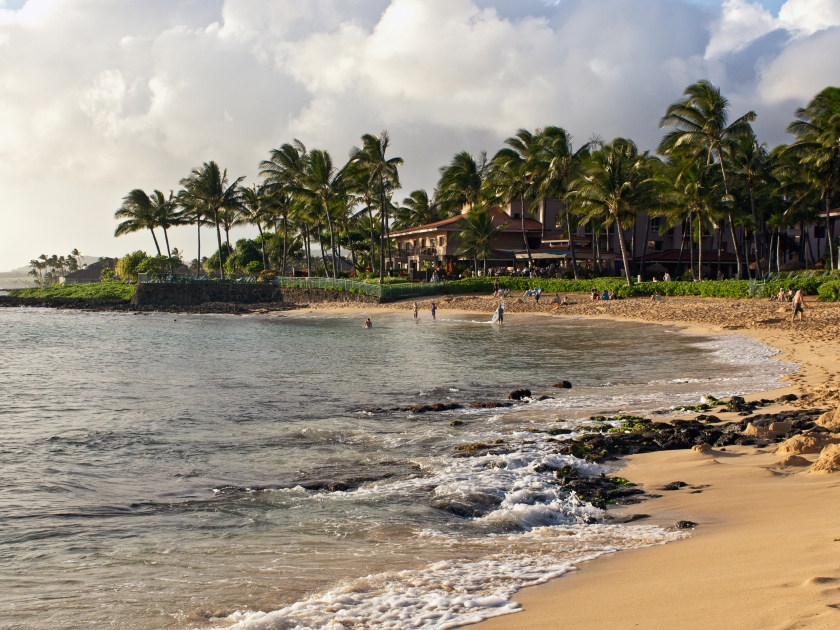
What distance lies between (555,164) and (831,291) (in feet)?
80.1

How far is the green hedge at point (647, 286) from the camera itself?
35.2m

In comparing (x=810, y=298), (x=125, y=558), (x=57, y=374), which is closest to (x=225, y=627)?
(x=125, y=558)

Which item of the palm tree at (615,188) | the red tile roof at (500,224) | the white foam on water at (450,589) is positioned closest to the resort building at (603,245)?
the red tile roof at (500,224)

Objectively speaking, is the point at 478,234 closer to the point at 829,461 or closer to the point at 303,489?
the point at 303,489

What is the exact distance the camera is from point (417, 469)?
34.0 ft

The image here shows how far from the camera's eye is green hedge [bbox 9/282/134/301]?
7706cm

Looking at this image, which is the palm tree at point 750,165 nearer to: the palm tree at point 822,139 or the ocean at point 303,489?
the palm tree at point 822,139

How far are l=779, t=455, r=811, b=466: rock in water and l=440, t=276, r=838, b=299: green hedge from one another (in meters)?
27.5

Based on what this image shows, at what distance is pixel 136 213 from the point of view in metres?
74.9

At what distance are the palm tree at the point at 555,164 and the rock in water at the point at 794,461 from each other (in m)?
44.2

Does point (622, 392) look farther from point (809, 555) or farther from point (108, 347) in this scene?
point (108, 347)

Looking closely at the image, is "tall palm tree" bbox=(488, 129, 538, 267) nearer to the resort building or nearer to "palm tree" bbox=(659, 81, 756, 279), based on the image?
the resort building

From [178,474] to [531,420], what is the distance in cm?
666

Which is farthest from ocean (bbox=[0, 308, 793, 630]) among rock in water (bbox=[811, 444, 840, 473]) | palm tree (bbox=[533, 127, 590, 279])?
palm tree (bbox=[533, 127, 590, 279])
